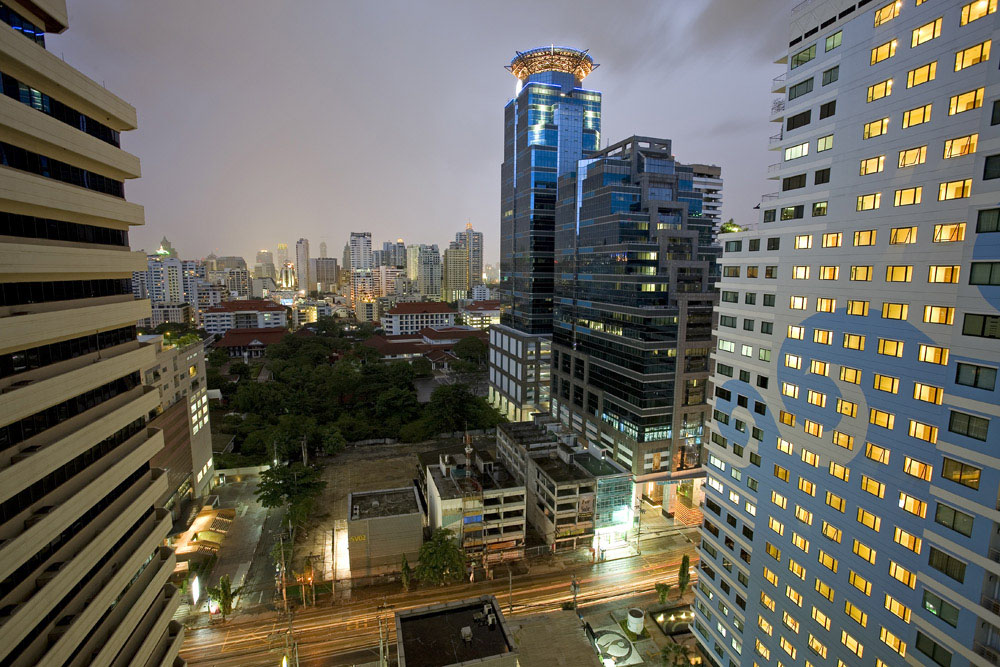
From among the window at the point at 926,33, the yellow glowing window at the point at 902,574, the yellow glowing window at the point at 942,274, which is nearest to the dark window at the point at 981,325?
the yellow glowing window at the point at 942,274

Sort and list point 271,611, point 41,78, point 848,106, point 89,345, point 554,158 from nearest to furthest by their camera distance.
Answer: point 41,78
point 89,345
point 848,106
point 271,611
point 554,158

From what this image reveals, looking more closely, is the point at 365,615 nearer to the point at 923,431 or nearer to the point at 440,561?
the point at 440,561

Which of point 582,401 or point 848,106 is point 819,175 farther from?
point 582,401

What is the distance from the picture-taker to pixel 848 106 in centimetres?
3081

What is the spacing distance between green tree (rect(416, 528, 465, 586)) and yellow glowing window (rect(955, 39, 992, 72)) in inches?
2177

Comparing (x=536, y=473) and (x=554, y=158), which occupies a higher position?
(x=554, y=158)

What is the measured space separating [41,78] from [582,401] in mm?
76566

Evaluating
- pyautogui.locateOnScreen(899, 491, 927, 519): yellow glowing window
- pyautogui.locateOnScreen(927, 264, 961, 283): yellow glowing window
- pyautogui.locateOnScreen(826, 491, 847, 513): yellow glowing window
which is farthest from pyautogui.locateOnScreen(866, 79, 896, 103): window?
pyautogui.locateOnScreen(826, 491, 847, 513): yellow glowing window

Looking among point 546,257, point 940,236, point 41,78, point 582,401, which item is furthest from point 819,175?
point 546,257

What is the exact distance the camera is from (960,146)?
24969 millimetres

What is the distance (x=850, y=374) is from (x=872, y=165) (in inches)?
517

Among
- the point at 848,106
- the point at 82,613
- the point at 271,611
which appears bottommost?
the point at 271,611

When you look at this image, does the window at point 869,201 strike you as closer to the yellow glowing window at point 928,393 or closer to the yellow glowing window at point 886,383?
the yellow glowing window at point 886,383

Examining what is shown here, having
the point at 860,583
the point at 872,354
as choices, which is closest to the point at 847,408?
the point at 872,354
